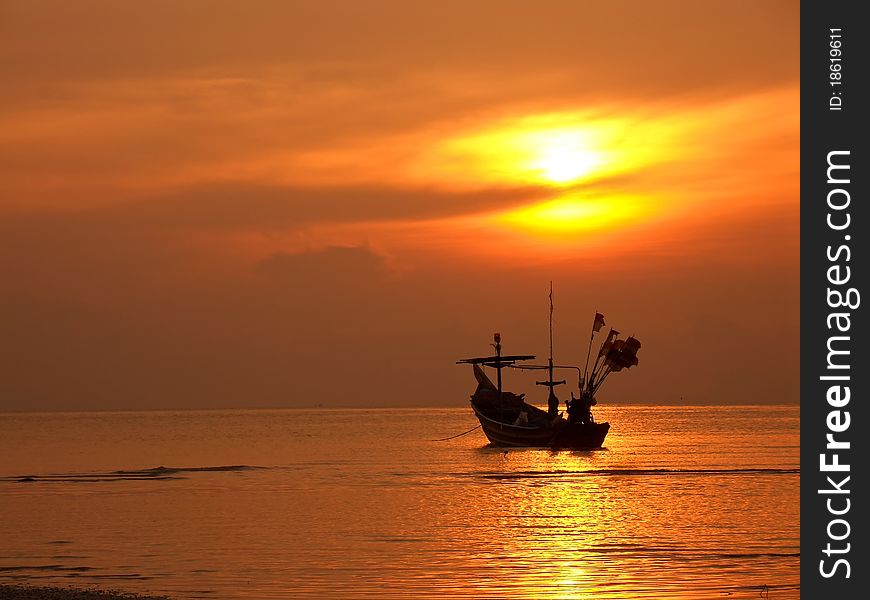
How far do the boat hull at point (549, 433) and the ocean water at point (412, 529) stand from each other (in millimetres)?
5684

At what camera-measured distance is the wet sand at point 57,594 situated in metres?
26.5

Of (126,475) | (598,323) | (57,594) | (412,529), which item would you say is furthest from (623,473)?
(57,594)

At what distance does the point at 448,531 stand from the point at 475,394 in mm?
58675

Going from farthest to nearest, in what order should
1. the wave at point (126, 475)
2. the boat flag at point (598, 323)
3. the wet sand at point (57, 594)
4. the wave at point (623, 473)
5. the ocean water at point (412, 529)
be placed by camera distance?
the boat flag at point (598, 323), the wave at point (623, 473), the wave at point (126, 475), the ocean water at point (412, 529), the wet sand at point (57, 594)

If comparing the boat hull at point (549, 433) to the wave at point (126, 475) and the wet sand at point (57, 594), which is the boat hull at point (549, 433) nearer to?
the wave at point (126, 475)

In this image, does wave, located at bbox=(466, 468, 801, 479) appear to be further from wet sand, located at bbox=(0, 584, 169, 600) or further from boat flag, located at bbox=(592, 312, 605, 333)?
wet sand, located at bbox=(0, 584, 169, 600)

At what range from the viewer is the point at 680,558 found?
118 feet

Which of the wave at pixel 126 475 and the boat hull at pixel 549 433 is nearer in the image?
the wave at pixel 126 475

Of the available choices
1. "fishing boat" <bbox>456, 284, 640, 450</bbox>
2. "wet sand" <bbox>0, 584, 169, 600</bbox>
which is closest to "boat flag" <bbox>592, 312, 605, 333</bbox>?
"fishing boat" <bbox>456, 284, 640, 450</bbox>

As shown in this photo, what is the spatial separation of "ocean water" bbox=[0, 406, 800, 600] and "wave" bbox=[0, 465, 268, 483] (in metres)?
0.14

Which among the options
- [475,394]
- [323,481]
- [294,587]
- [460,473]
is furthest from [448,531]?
[475,394]

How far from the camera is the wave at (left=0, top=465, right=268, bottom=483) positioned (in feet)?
245

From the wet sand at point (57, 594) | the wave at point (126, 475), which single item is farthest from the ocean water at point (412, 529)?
the wet sand at point (57, 594)
